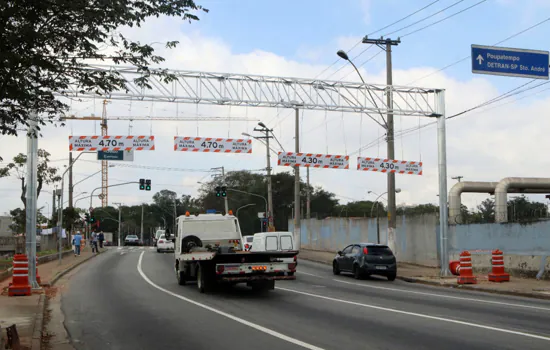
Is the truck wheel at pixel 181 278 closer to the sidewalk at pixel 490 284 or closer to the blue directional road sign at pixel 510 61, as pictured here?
the sidewalk at pixel 490 284

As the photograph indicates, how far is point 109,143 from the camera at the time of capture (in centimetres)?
2567

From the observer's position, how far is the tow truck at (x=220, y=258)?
16.3 m

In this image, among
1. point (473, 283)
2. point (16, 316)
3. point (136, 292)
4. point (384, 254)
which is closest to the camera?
point (16, 316)

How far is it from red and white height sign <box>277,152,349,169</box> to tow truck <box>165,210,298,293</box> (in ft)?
29.2

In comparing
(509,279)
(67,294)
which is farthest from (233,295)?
(509,279)

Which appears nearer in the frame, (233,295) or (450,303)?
(450,303)

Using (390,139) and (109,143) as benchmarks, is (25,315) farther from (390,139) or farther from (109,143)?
(390,139)

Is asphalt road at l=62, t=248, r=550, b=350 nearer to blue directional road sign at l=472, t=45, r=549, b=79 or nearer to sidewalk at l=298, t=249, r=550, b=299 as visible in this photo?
sidewalk at l=298, t=249, r=550, b=299

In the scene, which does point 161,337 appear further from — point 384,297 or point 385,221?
point 385,221

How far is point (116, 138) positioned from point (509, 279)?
16649 mm

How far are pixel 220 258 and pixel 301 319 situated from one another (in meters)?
4.85

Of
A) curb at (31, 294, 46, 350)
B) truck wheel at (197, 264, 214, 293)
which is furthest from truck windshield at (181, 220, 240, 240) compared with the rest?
curb at (31, 294, 46, 350)

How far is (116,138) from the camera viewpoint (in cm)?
2555

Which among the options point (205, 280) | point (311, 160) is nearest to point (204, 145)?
point (311, 160)
